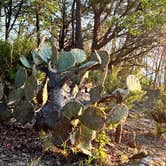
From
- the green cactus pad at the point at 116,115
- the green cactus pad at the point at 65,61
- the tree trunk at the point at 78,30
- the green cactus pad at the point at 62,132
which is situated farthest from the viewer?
the tree trunk at the point at 78,30

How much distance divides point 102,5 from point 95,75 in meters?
2.24

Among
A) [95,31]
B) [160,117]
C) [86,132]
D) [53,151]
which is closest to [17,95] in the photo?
[53,151]

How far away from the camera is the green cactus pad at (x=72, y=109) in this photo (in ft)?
16.2

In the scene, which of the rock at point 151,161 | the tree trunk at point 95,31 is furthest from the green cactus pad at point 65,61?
the tree trunk at point 95,31

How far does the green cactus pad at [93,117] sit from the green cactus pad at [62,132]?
0.20 metres

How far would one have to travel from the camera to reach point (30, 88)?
531 cm

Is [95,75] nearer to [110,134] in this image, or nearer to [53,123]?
[110,134]

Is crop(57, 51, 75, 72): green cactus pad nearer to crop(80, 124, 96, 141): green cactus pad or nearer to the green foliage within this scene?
crop(80, 124, 96, 141): green cactus pad

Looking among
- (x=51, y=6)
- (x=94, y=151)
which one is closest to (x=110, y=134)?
(x=94, y=151)

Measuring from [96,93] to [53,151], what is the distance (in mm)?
840

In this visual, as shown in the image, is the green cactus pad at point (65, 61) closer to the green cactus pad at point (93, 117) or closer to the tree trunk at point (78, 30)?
the green cactus pad at point (93, 117)

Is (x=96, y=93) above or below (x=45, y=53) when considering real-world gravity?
below

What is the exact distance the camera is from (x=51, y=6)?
9359 mm

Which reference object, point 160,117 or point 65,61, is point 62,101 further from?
point 160,117
